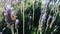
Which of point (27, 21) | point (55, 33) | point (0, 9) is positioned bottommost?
point (55, 33)

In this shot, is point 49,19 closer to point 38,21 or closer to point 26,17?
point 38,21

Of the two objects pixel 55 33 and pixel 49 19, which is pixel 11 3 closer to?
pixel 49 19

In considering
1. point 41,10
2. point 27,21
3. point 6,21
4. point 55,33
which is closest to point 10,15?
point 6,21

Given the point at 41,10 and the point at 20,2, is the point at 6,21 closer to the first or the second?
the point at 20,2

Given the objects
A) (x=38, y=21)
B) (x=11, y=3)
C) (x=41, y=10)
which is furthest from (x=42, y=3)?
(x=11, y=3)

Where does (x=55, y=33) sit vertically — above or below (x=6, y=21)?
below

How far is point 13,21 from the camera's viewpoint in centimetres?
147

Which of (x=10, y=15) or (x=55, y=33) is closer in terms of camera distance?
(x=10, y=15)

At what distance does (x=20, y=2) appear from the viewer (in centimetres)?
150

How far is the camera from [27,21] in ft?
4.99

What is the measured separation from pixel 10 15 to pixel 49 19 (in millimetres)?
357

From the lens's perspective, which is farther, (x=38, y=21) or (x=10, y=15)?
(x=38, y=21)

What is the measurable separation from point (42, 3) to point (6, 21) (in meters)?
0.36

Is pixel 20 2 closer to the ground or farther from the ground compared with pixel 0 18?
farther from the ground
